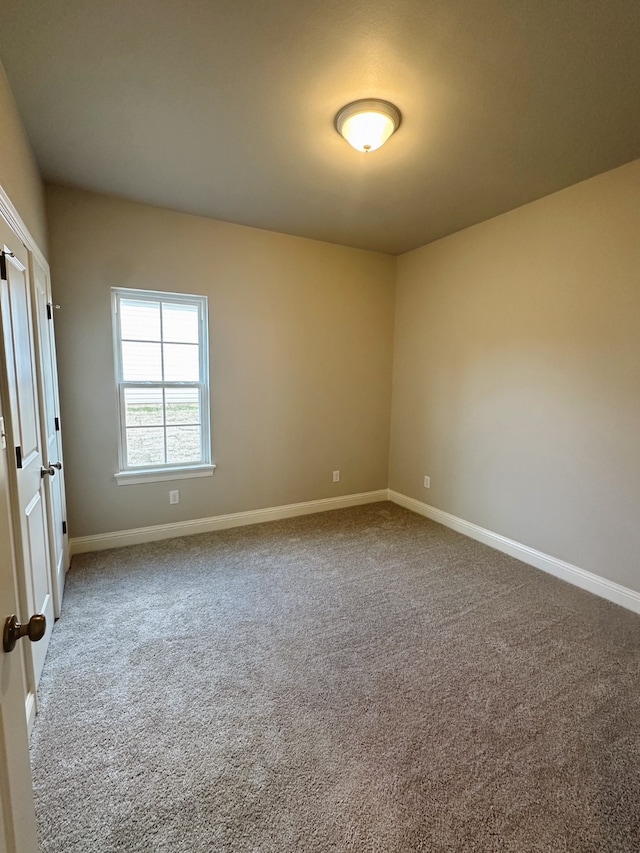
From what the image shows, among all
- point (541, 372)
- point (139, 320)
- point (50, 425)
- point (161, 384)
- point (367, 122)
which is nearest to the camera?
point (367, 122)

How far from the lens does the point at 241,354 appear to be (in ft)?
11.9

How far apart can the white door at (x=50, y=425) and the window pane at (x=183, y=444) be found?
853 millimetres

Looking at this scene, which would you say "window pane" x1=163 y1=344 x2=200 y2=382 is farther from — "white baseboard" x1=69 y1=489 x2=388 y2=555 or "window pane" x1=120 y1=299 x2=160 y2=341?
"white baseboard" x1=69 y1=489 x2=388 y2=555

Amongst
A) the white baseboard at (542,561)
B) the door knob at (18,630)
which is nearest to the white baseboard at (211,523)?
the white baseboard at (542,561)

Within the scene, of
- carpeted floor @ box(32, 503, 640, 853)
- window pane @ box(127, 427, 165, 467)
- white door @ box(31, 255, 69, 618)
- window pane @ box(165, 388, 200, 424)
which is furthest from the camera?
window pane @ box(165, 388, 200, 424)

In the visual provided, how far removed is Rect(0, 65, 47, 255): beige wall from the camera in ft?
5.57

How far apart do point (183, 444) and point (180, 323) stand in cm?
106

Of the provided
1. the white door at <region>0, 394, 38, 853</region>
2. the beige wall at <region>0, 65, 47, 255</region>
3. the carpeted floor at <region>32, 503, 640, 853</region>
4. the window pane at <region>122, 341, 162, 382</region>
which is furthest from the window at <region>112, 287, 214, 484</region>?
the white door at <region>0, 394, 38, 853</region>

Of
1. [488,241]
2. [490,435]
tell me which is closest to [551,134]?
[488,241]

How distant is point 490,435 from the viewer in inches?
134

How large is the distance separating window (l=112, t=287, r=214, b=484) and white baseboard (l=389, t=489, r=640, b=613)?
2297 millimetres

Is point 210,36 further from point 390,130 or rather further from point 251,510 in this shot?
point 251,510

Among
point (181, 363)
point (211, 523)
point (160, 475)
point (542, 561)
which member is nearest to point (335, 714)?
point (542, 561)

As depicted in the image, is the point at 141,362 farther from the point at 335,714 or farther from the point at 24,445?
the point at 335,714
